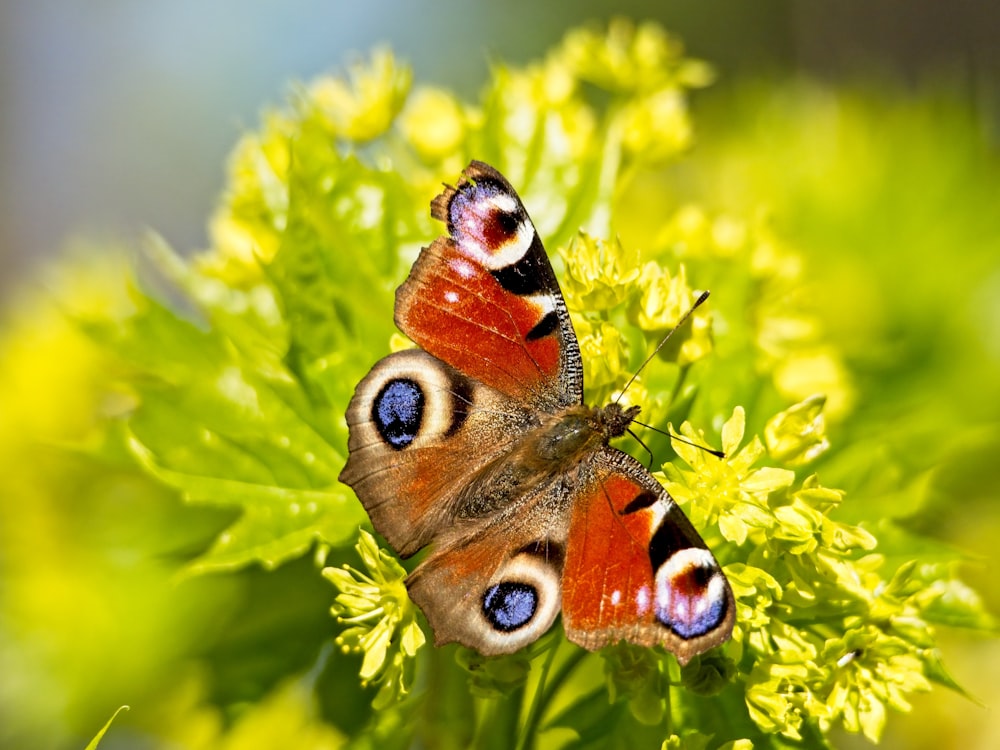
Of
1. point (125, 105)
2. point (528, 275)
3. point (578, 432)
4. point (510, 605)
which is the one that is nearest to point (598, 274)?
point (528, 275)

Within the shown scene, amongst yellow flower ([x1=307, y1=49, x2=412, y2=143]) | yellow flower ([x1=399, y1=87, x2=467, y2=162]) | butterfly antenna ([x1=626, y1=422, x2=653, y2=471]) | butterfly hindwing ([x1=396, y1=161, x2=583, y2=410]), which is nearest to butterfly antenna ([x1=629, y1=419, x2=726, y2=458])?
butterfly antenna ([x1=626, y1=422, x2=653, y2=471])

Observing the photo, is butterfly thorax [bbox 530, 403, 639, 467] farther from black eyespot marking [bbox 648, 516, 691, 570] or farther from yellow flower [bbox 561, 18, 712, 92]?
yellow flower [bbox 561, 18, 712, 92]

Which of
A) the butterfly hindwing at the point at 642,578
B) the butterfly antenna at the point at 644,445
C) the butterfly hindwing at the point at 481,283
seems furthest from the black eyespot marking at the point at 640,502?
the butterfly hindwing at the point at 481,283

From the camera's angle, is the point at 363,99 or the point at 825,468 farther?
the point at 363,99

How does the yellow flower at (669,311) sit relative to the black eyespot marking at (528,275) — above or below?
above

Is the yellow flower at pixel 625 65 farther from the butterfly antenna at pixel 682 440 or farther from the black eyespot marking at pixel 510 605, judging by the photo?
the black eyespot marking at pixel 510 605

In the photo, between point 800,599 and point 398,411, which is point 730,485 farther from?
point 398,411

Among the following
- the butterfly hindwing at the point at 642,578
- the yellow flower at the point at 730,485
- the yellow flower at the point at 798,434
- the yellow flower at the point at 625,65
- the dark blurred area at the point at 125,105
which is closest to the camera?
the butterfly hindwing at the point at 642,578
